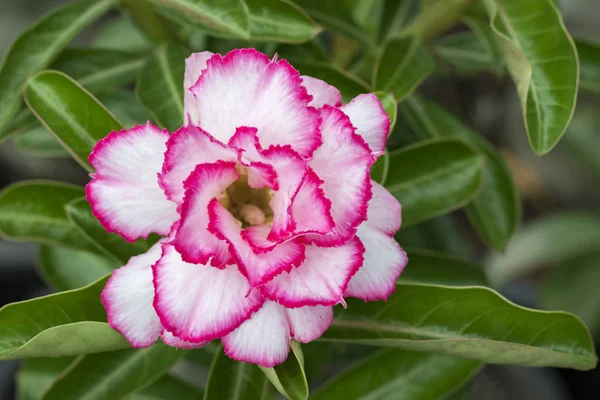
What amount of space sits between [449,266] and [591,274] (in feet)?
3.10

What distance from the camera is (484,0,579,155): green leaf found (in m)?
0.57

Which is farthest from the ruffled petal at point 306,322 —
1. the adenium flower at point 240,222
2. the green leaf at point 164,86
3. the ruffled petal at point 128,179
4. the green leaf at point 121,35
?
the green leaf at point 121,35

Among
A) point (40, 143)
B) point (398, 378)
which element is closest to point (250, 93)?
point (398, 378)

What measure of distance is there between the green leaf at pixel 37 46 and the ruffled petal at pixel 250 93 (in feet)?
0.89

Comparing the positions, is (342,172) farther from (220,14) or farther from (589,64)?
(589,64)

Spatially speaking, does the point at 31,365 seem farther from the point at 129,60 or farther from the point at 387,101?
the point at 387,101

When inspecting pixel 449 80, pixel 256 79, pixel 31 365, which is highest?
pixel 256 79

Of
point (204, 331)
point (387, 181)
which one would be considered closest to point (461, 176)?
point (387, 181)

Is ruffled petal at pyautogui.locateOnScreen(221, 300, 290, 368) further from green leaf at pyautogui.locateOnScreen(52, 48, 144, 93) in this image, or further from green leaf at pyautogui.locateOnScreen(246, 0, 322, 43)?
green leaf at pyautogui.locateOnScreen(52, 48, 144, 93)

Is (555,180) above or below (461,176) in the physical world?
below

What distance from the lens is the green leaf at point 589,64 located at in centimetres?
82

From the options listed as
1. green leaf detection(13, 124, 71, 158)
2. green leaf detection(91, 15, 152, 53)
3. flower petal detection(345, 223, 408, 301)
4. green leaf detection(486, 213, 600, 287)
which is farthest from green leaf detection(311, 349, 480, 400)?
green leaf detection(486, 213, 600, 287)

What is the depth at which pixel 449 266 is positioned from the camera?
0.78 metres

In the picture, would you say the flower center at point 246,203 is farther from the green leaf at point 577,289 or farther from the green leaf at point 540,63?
the green leaf at point 577,289
